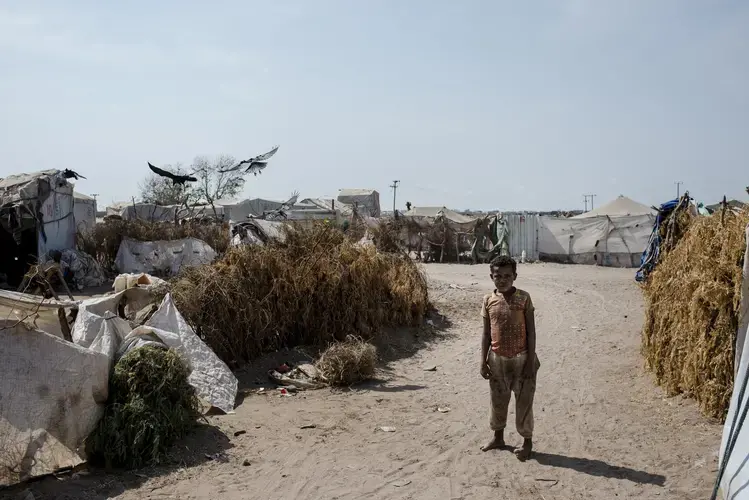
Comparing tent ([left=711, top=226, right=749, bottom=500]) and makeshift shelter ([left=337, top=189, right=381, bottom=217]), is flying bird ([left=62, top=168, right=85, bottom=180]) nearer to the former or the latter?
tent ([left=711, top=226, right=749, bottom=500])

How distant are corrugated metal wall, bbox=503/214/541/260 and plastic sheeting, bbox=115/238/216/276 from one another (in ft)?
41.1

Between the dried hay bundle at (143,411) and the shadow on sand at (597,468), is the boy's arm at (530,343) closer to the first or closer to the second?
the shadow on sand at (597,468)

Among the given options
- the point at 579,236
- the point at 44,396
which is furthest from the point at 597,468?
the point at 579,236

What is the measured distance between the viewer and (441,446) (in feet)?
16.7

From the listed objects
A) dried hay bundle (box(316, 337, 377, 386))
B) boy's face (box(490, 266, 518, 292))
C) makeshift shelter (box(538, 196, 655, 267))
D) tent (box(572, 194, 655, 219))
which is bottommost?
dried hay bundle (box(316, 337, 377, 386))

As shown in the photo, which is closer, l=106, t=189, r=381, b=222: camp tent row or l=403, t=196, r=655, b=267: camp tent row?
l=403, t=196, r=655, b=267: camp tent row

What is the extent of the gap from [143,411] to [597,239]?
69.2 feet

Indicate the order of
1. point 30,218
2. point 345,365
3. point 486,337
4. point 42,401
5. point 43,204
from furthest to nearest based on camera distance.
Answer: point 43,204, point 30,218, point 345,365, point 486,337, point 42,401

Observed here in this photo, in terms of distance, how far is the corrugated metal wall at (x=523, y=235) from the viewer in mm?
24172

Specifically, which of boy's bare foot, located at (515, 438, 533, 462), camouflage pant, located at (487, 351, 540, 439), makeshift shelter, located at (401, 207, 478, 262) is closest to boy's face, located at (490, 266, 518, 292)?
camouflage pant, located at (487, 351, 540, 439)

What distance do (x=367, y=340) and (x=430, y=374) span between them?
1.17 m

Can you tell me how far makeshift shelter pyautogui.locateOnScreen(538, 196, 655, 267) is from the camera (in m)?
22.4

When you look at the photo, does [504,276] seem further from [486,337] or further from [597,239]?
[597,239]

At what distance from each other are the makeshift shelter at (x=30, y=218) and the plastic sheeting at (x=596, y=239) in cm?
1732
